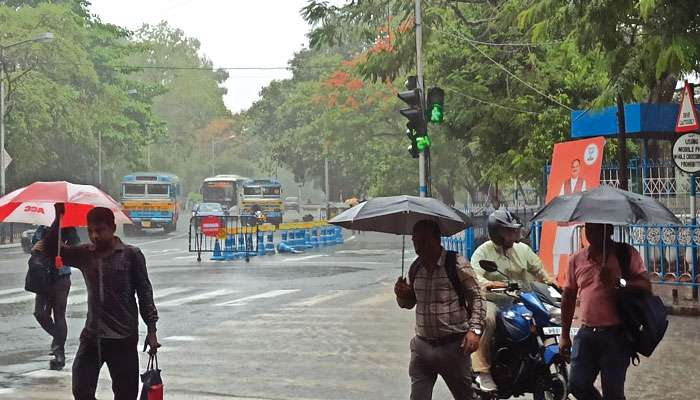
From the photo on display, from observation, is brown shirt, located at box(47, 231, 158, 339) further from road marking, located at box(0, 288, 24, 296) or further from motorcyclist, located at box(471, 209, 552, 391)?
road marking, located at box(0, 288, 24, 296)

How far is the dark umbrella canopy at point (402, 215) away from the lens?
247 inches

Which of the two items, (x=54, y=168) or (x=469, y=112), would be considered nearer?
(x=469, y=112)

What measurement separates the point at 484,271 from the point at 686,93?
301 inches

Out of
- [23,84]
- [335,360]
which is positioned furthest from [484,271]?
[23,84]

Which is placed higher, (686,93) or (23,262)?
(686,93)

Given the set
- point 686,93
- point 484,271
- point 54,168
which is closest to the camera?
point 484,271

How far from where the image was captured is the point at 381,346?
12.2 meters

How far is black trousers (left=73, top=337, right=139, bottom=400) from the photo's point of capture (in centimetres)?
651

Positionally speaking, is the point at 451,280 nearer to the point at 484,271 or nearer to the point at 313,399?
the point at 484,271

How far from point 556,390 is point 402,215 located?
80.0 inches

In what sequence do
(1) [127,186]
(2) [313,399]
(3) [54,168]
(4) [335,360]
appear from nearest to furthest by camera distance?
(2) [313,399]
(4) [335,360]
(1) [127,186]
(3) [54,168]

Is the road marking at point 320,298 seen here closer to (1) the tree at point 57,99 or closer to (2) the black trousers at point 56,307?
(2) the black trousers at point 56,307

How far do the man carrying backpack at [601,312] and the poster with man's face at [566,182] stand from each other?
29.0 ft

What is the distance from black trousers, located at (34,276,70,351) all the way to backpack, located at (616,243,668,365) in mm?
6629
